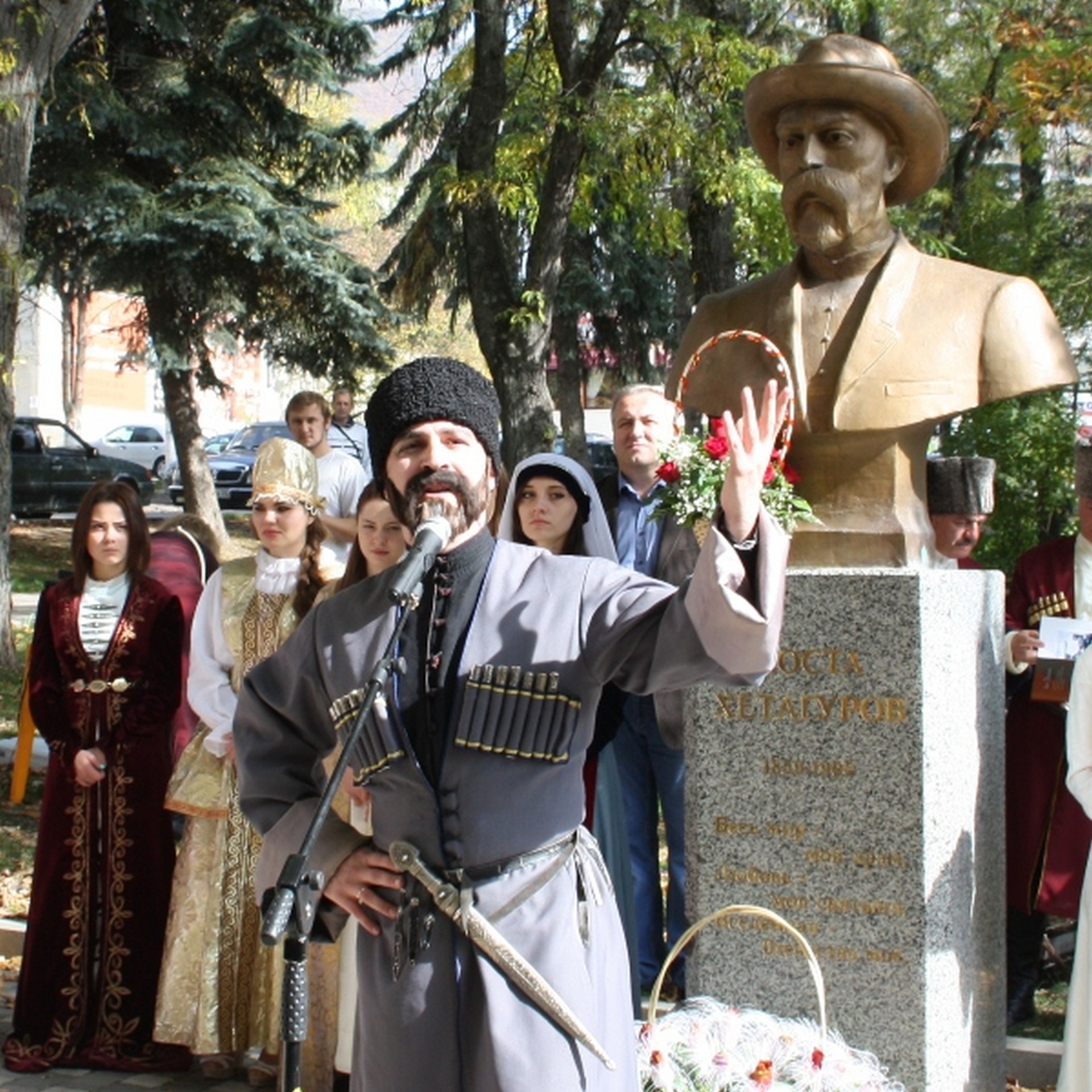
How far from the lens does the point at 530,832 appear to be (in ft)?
8.43

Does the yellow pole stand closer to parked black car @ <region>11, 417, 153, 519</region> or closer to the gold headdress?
the gold headdress

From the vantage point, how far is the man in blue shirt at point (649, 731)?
5562 mm

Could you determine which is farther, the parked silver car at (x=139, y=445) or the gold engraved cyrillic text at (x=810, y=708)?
the parked silver car at (x=139, y=445)

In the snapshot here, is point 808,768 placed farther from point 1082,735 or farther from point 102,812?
point 102,812

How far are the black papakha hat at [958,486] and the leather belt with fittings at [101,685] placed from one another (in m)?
2.84

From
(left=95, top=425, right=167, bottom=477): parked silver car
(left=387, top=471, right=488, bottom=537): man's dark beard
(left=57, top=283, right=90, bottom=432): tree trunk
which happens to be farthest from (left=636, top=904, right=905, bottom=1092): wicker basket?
(left=95, top=425, right=167, bottom=477): parked silver car

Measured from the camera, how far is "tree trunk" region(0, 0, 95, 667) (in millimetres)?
9328

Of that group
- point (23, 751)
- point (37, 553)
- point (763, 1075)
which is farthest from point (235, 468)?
point (763, 1075)

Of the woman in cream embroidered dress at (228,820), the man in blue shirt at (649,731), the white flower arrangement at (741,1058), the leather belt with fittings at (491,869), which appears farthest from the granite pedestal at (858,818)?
the leather belt with fittings at (491,869)

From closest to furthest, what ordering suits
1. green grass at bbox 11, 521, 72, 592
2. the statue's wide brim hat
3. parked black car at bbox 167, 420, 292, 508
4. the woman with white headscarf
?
the statue's wide brim hat
the woman with white headscarf
green grass at bbox 11, 521, 72, 592
parked black car at bbox 167, 420, 292, 508

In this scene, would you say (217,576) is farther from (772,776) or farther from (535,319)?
(535,319)

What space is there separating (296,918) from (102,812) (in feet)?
11.9

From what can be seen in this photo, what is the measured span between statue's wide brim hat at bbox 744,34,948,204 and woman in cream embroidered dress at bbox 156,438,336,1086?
206 cm

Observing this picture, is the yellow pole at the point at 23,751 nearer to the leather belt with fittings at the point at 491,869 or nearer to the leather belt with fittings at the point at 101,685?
the leather belt with fittings at the point at 101,685
